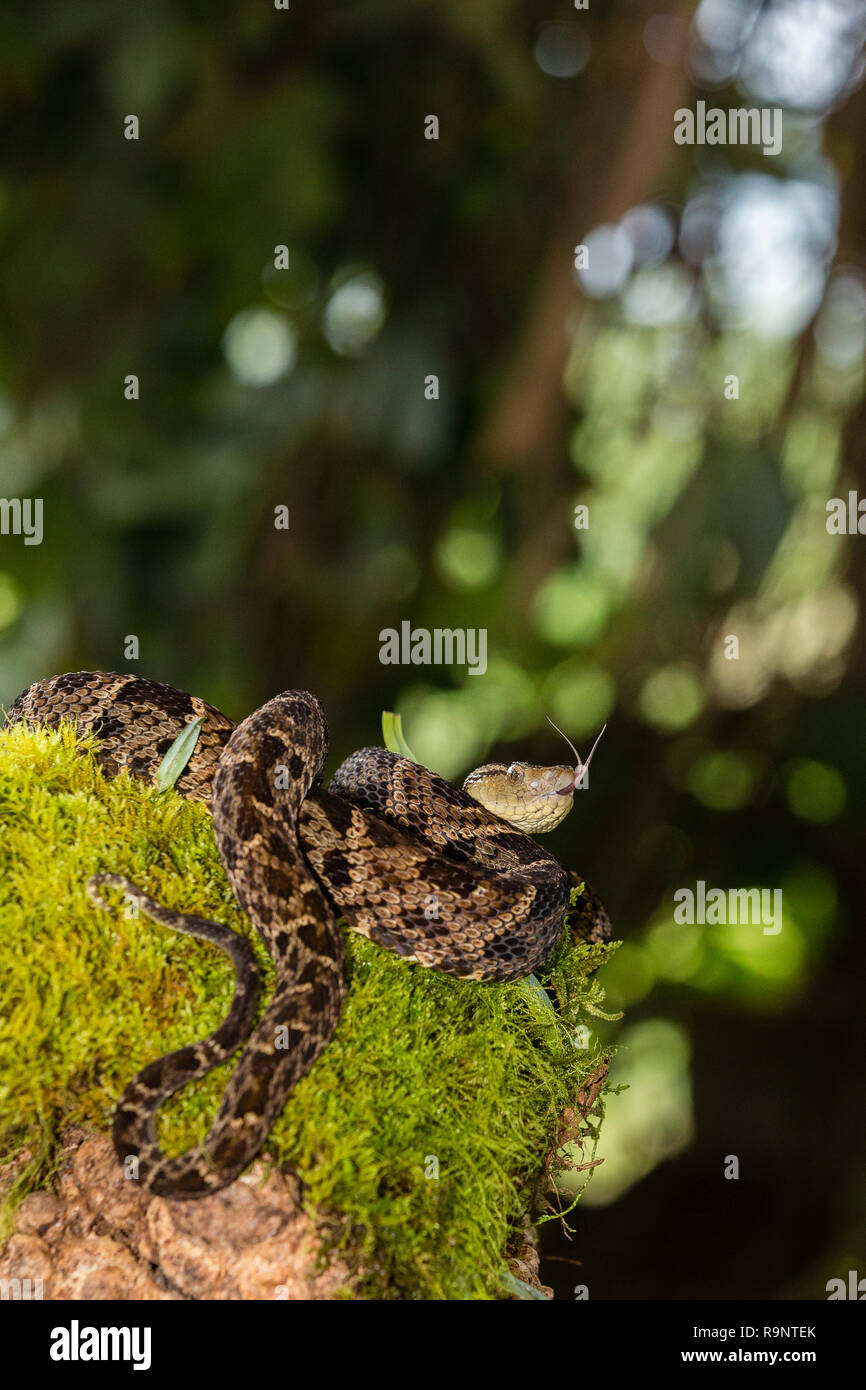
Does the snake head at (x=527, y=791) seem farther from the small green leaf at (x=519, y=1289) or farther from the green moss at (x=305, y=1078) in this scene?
the small green leaf at (x=519, y=1289)

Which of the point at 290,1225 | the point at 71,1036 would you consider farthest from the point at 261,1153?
the point at 71,1036

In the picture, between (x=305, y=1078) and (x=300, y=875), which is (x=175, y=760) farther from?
(x=305, y=1078)

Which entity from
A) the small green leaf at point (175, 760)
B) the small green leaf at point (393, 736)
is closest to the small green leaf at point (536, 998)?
the small green leaf at point (393, 736)

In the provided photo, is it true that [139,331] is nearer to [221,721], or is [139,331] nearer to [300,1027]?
[221,721]

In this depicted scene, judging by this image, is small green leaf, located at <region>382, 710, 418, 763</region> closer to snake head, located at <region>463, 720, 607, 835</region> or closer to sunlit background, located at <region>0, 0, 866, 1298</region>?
snake head, located at <region>463, 720, 607, 835</region>

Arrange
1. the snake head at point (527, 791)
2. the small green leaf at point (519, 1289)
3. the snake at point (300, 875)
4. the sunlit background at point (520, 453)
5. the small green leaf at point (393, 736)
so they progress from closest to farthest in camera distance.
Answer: the snake at point (300, 875) → the small green leaf at point (519, 1289) → the snake head at point (527, 791) → the small green leaf at point (393, 736) → the sunlit background at point (520, 453)
